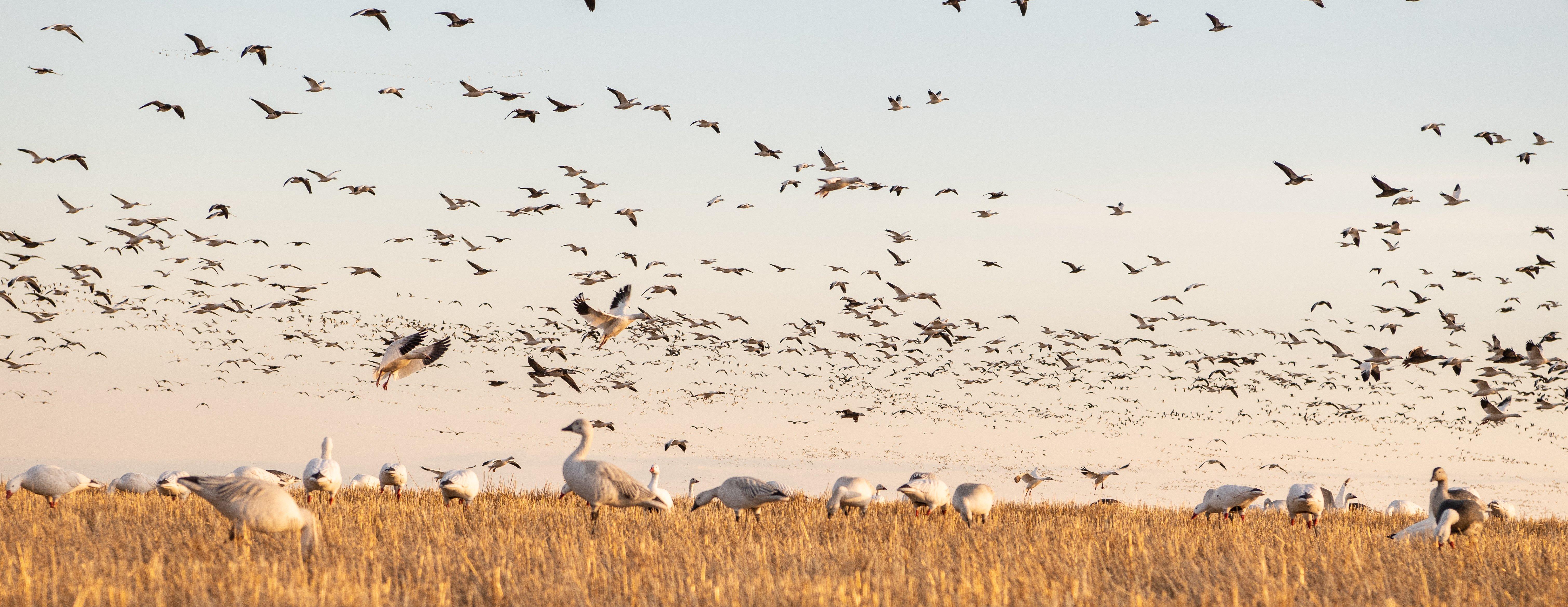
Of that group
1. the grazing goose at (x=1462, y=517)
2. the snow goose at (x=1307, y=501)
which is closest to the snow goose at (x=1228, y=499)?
the snow goose at (x=1307, y=501)

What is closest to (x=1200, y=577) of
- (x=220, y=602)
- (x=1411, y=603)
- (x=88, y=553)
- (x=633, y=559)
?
(x=1411, y=603)

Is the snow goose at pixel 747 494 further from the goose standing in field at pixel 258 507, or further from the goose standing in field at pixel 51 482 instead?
the goose standing in field at pixel 51 482

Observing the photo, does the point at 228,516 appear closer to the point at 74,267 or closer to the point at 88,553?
the point at 88,553

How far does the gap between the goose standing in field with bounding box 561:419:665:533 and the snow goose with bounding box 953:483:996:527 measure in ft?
14.3

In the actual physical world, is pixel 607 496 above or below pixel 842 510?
above

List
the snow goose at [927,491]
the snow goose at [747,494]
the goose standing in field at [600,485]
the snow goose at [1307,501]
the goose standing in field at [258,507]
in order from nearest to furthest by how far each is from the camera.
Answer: the goose standing in field at [258,507], the goose standing in field at [600,485], the snow goose at [747,494], the snow goose at [927,491], the snow goose at [1307,501]

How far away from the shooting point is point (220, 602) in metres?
7.41

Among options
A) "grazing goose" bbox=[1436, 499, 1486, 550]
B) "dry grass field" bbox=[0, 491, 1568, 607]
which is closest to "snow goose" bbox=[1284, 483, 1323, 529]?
"dry grass field" bbox=[0, 491, 1568, 607]

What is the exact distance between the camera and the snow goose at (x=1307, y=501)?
1766 centimetres

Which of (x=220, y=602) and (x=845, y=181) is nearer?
(x=220, y=602)

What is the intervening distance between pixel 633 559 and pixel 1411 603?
634cm

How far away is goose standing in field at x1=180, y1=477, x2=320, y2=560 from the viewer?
9758 millimetres

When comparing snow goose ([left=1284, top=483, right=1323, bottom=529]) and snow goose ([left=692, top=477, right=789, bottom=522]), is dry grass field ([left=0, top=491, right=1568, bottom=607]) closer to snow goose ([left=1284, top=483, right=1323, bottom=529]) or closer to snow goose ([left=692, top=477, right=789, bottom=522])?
snow goose ([left=692, top=477, right=789, bottom=522])

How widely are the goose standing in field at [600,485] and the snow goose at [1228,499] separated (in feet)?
30.5
